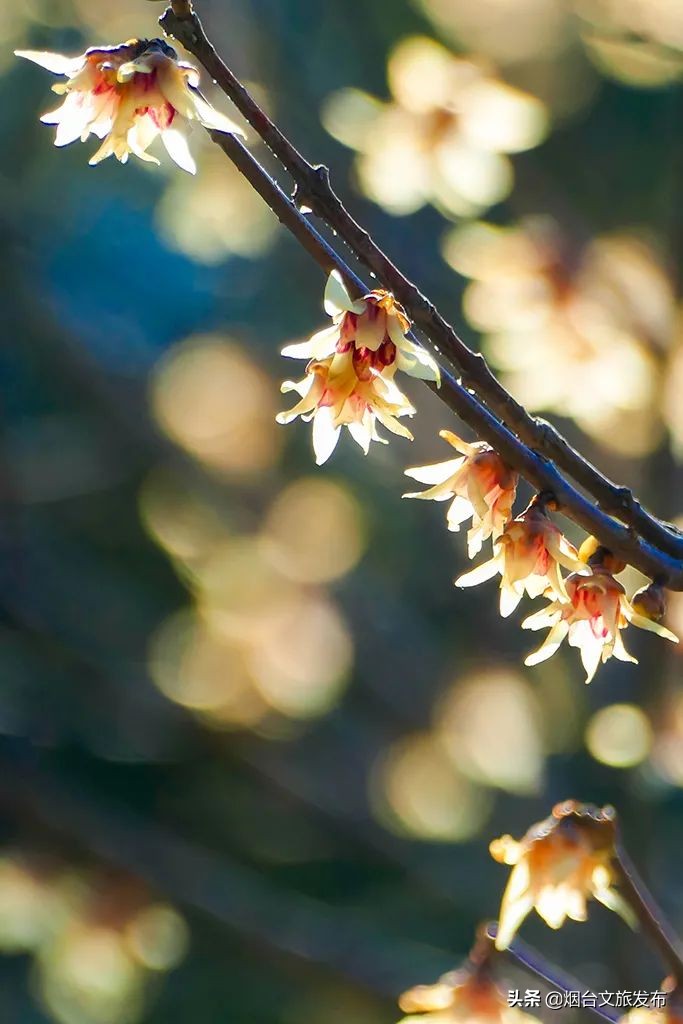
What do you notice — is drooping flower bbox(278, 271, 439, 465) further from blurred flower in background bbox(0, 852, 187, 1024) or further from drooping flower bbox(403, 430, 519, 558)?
blurred flower in background bbox(0, 852, 187, 1024)

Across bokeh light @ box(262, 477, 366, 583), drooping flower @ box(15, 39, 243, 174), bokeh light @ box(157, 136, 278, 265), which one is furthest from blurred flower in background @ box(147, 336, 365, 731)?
drooping flower @ box(15, 39, 243, 174)

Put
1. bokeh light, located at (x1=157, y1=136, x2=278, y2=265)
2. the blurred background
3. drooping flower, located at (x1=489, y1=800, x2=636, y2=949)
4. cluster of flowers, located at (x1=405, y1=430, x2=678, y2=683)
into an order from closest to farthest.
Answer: cluster of flowers, located at (x1=405, y1=430, x2=678, y2=683)
drooping flower, located at (x1=489, y1=800, x2=636, y2=949)
the blurred background
bokeh light, located at (x1=157, y1=136, x2=278, y2=265)

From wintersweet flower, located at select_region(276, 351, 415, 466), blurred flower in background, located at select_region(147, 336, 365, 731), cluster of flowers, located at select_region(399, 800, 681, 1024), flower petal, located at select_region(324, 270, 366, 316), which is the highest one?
flower petal, located at select_region(324, 270, 366, 316)

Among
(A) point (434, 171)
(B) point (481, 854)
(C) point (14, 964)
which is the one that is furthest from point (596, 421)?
(C) point (14, 964)

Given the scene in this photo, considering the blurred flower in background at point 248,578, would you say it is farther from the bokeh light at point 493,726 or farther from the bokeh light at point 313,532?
the bokeh light at point 493,726

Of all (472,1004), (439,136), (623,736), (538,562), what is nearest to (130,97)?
(538,562)

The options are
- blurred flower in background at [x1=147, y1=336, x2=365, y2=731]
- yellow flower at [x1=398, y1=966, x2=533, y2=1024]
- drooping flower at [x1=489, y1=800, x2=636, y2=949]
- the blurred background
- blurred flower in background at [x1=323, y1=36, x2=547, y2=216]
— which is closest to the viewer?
drooping flower at [x1=489, y1=800, x2=636, y2=949]

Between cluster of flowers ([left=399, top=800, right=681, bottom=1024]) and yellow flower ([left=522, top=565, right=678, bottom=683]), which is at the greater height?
yellow flower ([left=522, top=565, right=678, bottom=683])

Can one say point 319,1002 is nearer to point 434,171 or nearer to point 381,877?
point 381,877

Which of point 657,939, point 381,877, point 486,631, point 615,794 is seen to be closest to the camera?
point 657,939
